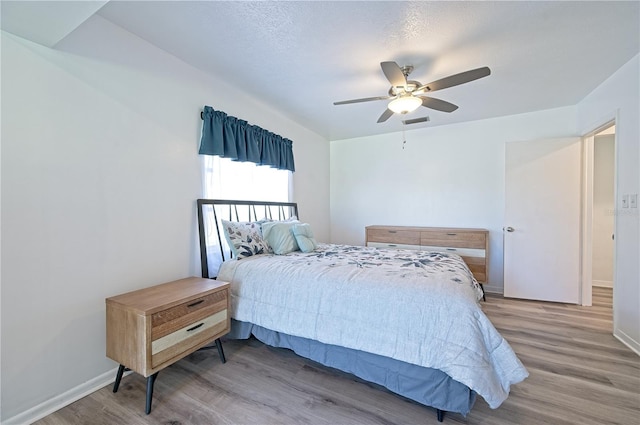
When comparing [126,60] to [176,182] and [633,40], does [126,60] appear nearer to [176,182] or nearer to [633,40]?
[176,182]

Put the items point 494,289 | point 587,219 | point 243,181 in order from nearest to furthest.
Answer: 1. point 243,181
2. point 587,219
3. point 494,289

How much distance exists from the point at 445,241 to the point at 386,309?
242cm

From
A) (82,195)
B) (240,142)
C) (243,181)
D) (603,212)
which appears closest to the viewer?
(82,195)

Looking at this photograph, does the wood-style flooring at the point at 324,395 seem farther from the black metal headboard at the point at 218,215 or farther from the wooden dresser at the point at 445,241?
the wooden dresser at the point at 445,241

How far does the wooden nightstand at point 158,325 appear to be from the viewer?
1490mm

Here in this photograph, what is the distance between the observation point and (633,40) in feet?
6.54

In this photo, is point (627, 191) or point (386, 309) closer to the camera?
point (386, 309)

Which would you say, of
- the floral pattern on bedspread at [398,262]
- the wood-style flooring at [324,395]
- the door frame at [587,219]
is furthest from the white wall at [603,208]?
the floral pattern on bedspread at [398,262]

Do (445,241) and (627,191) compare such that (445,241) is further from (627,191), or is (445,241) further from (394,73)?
(394,73)

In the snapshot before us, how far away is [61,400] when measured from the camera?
5.16 feet

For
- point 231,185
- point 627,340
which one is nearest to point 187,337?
point 231,185

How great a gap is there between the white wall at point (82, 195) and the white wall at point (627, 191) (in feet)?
12.9

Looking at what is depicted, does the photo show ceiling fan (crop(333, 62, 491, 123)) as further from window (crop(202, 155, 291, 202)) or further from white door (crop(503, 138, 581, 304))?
white door (crop(503, 138, 581, 304))

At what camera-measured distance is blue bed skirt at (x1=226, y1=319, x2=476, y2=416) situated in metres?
1.42
